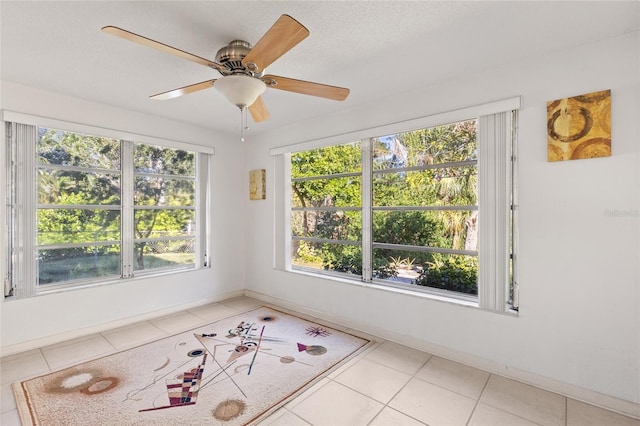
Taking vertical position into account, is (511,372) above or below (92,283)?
below

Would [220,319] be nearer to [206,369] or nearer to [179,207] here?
[206,369]

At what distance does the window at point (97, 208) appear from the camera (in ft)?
9.55

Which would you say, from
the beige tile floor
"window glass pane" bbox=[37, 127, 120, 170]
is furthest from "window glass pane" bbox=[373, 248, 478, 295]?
"window glass pane" bbox=[37, 127, 120, 170]

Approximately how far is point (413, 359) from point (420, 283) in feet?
2.51

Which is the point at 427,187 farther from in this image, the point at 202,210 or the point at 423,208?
the point at 202,210

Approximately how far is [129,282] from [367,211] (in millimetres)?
3007

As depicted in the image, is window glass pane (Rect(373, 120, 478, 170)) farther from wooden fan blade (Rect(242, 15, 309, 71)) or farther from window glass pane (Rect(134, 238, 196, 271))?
window glass pane (Rect(134, 238, 196, 271))

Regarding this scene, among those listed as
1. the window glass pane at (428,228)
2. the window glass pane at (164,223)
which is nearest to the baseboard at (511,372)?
the window glass pane at (428,228)

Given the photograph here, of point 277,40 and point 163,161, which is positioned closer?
point 277,40

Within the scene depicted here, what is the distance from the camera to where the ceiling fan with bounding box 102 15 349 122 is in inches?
60.7

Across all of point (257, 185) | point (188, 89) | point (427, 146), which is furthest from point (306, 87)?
point (257, 185)

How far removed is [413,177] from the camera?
10.4 ft

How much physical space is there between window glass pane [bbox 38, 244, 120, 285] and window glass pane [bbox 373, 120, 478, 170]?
11.0ft

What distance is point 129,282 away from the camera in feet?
11.7
